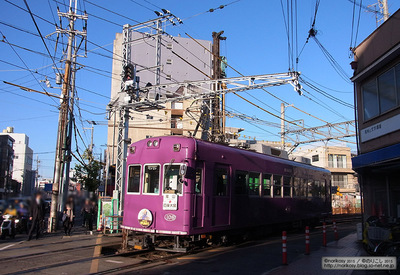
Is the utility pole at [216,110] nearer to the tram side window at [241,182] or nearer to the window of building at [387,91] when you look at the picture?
the tram side window at [241,182]

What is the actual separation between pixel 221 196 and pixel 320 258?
323 centimetres

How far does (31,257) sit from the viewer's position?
958cm

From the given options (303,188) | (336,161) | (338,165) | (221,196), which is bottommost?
(221,196)

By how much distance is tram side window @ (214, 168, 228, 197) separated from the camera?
10.5 metres

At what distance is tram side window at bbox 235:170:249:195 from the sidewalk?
2862 mm

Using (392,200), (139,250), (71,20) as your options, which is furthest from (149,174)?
(71,20)

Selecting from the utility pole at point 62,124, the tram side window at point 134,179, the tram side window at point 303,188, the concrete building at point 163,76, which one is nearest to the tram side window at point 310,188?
the tram side window at point 303,188

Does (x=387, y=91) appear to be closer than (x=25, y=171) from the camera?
No

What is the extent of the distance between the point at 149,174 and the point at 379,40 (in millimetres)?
8598

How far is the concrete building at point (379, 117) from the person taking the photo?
411 inches

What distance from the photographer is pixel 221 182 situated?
10.7 meters

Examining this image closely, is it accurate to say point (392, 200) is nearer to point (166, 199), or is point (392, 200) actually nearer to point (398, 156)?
point (398, 156)

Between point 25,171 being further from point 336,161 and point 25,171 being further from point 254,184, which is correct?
point 336,161

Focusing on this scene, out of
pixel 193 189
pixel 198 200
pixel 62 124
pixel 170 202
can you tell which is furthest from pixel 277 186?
pixel 62 124
